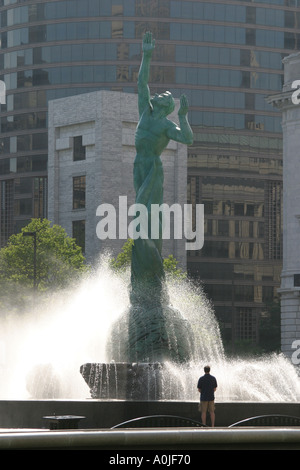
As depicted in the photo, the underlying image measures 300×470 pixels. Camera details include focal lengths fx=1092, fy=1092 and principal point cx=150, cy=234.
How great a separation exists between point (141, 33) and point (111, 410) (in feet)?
269

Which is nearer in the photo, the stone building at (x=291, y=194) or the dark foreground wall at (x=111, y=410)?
the dark foreground wall at (x=111, y=410)

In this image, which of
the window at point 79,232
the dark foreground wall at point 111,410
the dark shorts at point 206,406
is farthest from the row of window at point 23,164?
the dark shorts at point 206,406

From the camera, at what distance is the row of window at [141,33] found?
97.8 m

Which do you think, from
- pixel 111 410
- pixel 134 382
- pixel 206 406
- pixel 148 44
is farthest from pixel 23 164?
pixel 206 406

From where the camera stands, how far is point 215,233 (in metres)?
99.8

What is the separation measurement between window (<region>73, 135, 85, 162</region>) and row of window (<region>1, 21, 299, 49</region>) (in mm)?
21847

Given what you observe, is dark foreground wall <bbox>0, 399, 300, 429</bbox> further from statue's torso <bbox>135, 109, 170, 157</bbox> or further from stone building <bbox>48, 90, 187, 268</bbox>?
stone building <bbox>48, 90, 187, 268</bbox>

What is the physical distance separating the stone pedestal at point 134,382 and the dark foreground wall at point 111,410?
9.97 ft

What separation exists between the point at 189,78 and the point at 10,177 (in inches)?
734

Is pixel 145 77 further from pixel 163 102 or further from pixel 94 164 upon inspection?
pixel 94 164

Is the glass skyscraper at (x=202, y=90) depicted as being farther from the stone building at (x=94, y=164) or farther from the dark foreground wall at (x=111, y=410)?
the dark foreground wall at (x=111, y=410)

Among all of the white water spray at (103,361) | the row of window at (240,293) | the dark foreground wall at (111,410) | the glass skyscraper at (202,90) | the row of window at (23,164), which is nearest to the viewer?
the dark foreground wall at (111,410)

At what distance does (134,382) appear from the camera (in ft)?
74.6

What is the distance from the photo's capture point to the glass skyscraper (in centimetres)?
9762
